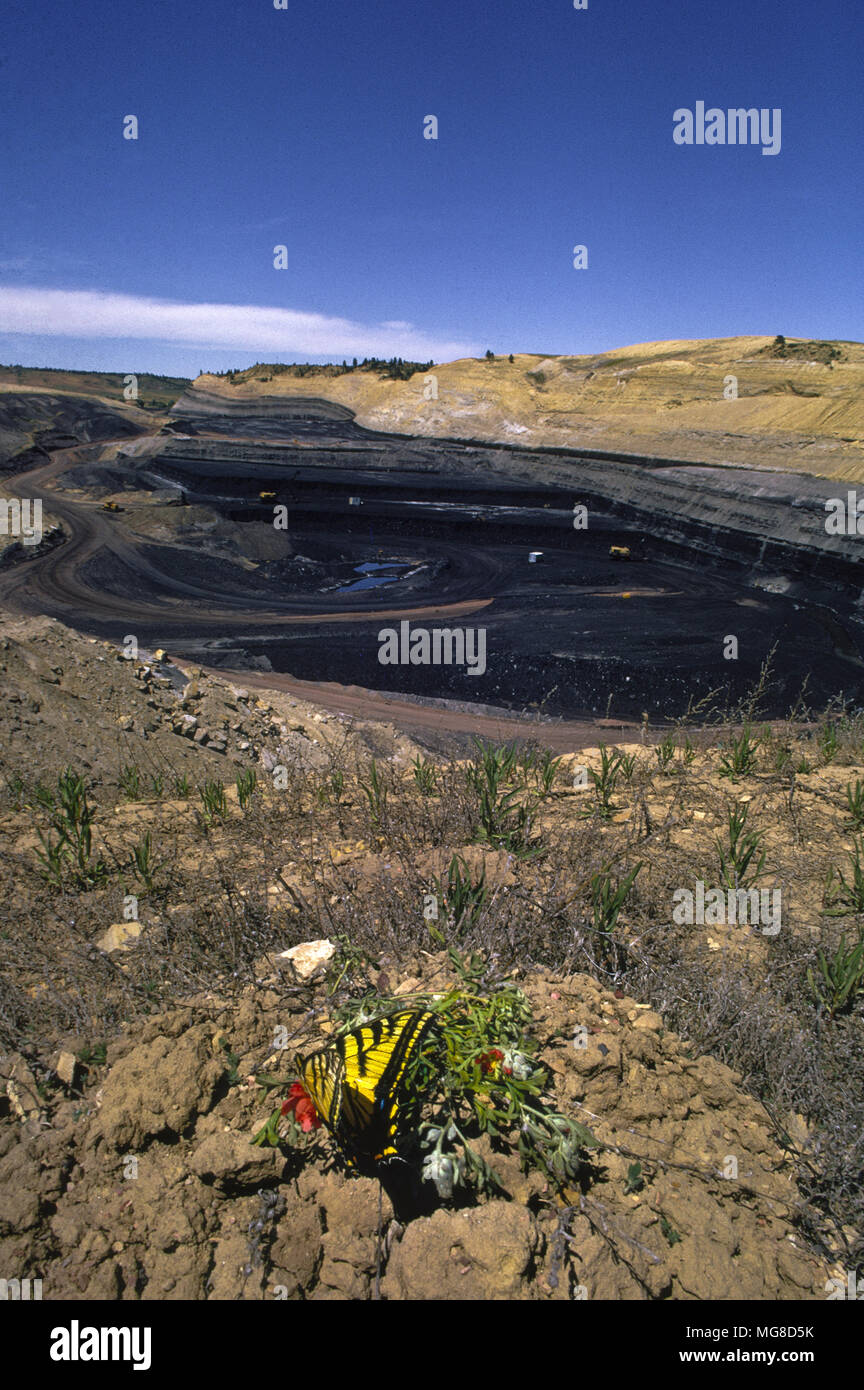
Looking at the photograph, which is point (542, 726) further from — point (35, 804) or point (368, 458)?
point (368, 458)

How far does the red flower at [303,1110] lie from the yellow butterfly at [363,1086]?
2 centimetres

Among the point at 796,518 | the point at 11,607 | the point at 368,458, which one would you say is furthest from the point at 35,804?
the point at 368,458

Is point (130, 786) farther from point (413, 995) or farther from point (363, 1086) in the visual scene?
point (363, 1086)

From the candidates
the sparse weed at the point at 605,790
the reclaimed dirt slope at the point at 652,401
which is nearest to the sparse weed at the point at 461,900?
the sparse weed at the point at 605,790

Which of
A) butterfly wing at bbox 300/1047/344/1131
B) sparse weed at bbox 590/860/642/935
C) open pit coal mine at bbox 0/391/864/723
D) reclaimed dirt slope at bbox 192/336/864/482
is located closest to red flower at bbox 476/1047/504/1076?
butterfly wing at bbox 300/1047/344/1131

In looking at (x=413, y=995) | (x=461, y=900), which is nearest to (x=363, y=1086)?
(x=413, y=995)

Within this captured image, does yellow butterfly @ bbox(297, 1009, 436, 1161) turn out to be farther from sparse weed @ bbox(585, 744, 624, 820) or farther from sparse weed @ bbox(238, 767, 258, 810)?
sparse weed @ bbox(238, 767, 258, 810)

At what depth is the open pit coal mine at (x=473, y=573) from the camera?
16.8 m

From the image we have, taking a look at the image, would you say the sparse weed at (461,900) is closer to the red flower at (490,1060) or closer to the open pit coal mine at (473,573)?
the red flower at (490,1060)

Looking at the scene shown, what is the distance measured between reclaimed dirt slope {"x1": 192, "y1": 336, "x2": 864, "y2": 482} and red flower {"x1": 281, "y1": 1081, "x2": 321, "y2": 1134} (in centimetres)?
2993

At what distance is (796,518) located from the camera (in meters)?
25.2

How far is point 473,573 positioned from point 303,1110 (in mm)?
25793

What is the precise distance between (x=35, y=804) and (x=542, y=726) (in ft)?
36.3

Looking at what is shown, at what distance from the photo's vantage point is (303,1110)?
169 centimetres
